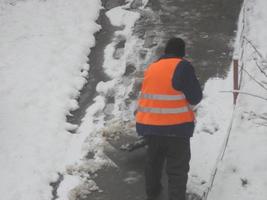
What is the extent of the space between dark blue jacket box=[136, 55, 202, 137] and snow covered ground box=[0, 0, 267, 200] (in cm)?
118

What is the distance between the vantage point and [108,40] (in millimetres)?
11500

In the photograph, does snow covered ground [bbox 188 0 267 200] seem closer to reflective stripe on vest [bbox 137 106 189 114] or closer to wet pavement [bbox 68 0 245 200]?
wet pavement [bbox 68 0 245 200]

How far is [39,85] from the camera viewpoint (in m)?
9.56

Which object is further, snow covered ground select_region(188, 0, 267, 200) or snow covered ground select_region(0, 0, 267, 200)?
snow covered ground select_region(0, 0, 267, 200)

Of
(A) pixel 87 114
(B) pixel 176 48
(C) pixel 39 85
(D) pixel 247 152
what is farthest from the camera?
(C) pixel 39 85

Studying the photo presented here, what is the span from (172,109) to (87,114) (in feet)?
11.6

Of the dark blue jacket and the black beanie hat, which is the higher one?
the black beanie hat

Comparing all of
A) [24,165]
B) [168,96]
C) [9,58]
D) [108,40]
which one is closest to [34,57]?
[9,58]

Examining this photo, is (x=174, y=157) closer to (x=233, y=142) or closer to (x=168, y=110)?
(x=168, y=110)

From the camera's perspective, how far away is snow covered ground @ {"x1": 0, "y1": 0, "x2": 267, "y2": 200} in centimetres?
658

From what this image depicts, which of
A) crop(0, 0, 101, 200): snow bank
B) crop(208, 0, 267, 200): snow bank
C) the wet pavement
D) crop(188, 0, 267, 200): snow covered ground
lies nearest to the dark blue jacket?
crop(188, 0, 267, 200): snow covered ground

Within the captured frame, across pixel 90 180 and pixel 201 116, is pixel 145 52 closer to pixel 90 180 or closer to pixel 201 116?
pixel 201 116

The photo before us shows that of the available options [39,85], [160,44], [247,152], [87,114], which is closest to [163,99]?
[247,152]

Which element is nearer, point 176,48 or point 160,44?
point 176,48
